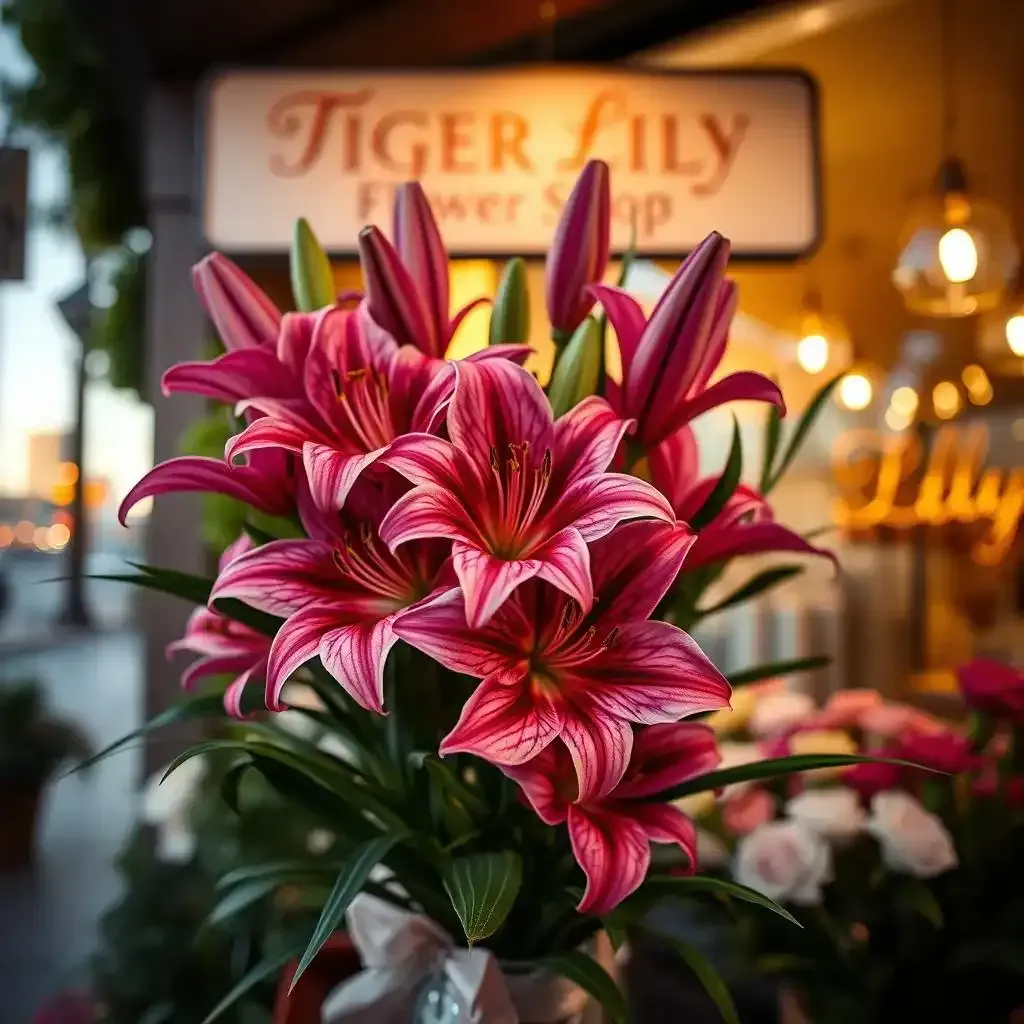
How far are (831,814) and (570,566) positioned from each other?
0.49m

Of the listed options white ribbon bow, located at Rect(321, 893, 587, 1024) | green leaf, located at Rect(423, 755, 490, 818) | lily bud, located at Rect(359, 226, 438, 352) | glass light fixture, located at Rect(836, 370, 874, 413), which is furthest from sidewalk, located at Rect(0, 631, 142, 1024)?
glass light fixture, located at Rect(836, 370, 874, 413)

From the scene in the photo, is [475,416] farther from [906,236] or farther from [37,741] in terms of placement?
[37,741]

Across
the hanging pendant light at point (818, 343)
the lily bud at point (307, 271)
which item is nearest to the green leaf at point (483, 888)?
the lily bud at point (307, 271)

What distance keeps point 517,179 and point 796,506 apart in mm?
2238

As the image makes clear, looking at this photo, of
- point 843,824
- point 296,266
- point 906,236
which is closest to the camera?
point 296,266

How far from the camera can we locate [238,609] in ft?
1.64

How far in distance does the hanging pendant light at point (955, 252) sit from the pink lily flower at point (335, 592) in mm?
1620

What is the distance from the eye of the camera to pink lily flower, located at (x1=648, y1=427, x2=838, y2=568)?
1.77ft

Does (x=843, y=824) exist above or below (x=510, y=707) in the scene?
below

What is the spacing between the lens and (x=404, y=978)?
53 centimetres

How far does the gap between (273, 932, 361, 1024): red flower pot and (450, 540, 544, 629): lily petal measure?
0.34 metres

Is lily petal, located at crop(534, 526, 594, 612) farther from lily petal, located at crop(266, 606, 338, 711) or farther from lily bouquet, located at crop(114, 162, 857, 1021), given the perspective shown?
lily petal, located at crop(266, 606, 338, 711)

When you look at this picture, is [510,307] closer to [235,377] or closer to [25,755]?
[235,377]

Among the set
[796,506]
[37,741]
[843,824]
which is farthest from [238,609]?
[796,506]
